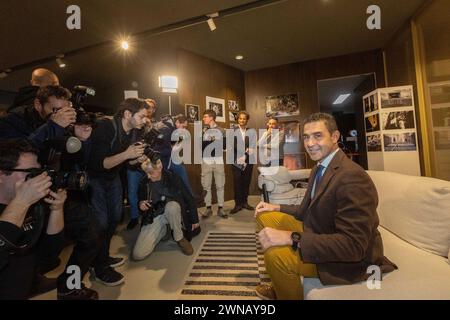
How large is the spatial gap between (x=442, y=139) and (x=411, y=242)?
8.49 ft

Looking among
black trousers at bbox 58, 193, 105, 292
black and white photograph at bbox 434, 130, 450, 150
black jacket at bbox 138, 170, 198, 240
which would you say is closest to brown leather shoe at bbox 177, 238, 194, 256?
black jacket at bbox 138, 170, 198, 240

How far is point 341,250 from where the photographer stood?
3.14ft

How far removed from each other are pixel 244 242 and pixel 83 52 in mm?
3858

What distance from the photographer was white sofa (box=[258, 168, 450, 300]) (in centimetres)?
95

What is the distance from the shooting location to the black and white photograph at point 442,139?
2951 millimetres

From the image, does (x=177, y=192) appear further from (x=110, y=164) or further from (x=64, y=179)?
(x=64, y=179)

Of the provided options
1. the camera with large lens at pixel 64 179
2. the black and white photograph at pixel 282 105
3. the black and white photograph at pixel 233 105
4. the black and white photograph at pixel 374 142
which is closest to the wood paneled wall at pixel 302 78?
the black and white photograph at pixel 282 105

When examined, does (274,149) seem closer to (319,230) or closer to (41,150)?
(319,230)

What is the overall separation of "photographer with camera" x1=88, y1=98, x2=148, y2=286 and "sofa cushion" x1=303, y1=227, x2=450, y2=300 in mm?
1435

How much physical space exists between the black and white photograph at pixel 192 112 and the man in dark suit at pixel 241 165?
0.88 m

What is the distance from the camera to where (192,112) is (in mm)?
4121

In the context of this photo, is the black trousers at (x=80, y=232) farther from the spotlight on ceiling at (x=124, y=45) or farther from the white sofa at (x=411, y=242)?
the spotlight on ceiling at (x=124, y=45)

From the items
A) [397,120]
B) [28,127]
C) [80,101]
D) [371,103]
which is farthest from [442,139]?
[28,127]
